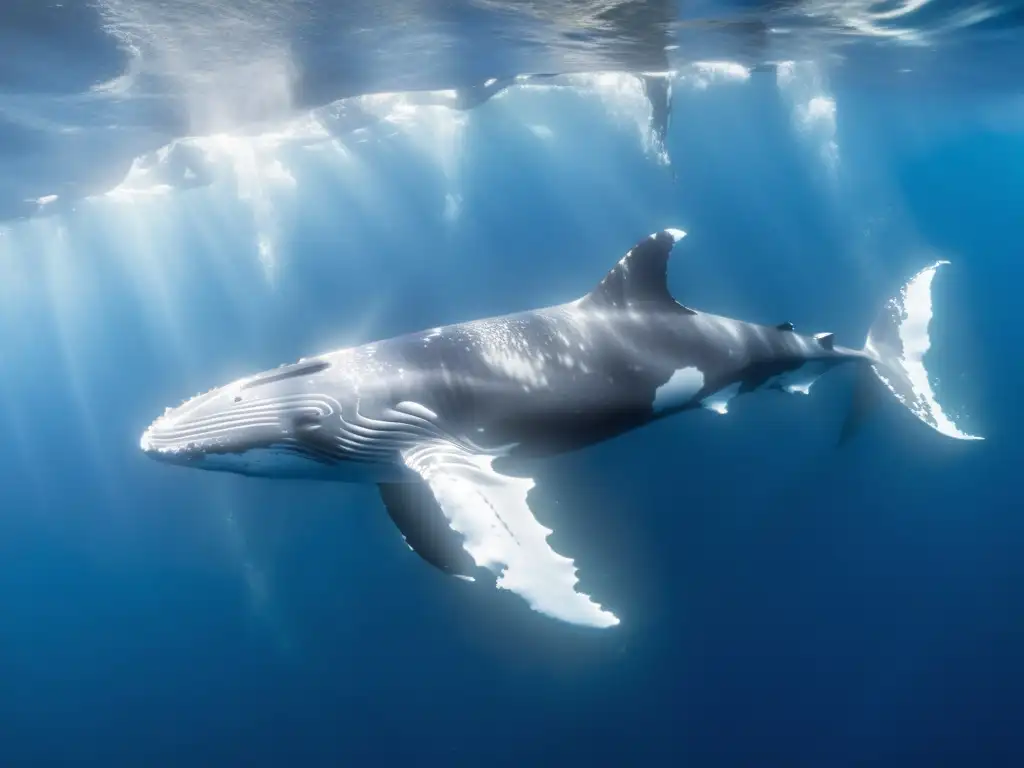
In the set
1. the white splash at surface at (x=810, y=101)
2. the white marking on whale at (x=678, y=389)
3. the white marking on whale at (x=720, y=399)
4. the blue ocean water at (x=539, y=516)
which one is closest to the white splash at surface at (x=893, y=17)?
the blue ocean water at (x=539, y=516)

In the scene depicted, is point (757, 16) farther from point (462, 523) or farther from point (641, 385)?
point (462, 523)

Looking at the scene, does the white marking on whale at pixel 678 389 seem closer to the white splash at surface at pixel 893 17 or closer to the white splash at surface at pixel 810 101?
the white splash at surface at pixel 893 17

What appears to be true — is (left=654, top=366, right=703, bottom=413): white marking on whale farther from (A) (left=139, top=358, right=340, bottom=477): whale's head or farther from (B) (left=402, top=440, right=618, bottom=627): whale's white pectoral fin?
(A) (left=139, top=358, right=340, bottom=477): whale's head

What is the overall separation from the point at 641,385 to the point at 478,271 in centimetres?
3638

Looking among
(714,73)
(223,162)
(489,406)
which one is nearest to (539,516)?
(489,406)

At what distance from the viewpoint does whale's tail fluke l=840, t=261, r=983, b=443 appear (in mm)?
12562

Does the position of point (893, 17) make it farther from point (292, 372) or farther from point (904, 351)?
point (292, 372)

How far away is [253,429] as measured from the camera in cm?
656

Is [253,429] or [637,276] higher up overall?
[637,276]

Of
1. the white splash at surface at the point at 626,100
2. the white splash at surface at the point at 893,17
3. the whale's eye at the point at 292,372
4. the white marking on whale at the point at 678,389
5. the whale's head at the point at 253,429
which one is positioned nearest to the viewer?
the whale's head at the point at 253,429

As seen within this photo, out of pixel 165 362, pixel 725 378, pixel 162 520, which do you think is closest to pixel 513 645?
pixel 725 378

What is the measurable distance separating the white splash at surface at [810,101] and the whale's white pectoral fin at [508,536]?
2802 cm

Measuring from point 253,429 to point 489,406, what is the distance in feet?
8.40

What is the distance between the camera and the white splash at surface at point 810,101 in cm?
3078
